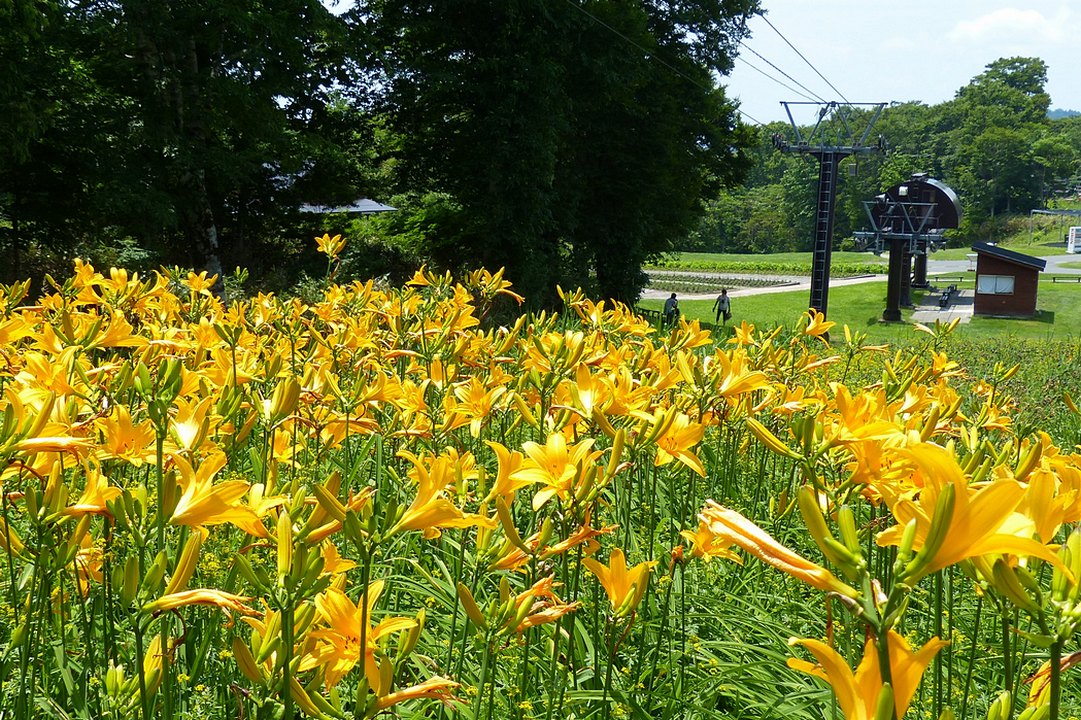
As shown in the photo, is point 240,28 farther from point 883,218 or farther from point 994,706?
point 883,218

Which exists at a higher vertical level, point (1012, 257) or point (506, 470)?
point (506, 470)

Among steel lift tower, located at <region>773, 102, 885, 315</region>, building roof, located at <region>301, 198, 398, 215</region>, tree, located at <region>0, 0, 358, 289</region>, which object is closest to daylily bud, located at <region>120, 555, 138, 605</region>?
tree, located at <region>0, 0, 358, 289</region>

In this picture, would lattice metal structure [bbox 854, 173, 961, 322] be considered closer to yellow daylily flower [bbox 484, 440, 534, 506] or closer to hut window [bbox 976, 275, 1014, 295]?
hut window [bbox 976, 275, 1014, 295]

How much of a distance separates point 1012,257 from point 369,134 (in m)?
20.7

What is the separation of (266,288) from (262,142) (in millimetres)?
2522

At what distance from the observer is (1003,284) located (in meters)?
27.2

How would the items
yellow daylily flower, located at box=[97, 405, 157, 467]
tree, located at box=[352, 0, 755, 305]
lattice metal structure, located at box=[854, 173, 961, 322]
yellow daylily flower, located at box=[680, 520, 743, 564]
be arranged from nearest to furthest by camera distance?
yellow daylily flower, located at box=[97, 405, 157, 467]
yellow daylily flower, located at box=[680, 520, 743, 564]
tree, located at box=[352, 0, 755, 305]
lattice metal structure, located at box=[854, 173, 961, 322]

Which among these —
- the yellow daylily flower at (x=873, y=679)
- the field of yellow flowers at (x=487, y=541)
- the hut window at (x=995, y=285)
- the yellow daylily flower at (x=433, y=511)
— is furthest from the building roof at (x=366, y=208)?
the hut window at (x=995, y=285)

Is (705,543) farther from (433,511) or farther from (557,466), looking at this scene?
(433,511)

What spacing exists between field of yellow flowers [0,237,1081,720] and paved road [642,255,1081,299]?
104 ft

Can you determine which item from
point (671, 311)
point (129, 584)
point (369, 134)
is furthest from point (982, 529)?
point (369, 134)

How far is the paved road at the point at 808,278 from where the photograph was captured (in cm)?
3586

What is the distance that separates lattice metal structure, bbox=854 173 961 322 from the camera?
2791 cm

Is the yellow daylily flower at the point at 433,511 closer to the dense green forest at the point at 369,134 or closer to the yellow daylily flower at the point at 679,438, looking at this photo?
the yellow daylily flower at the point at 679,438
